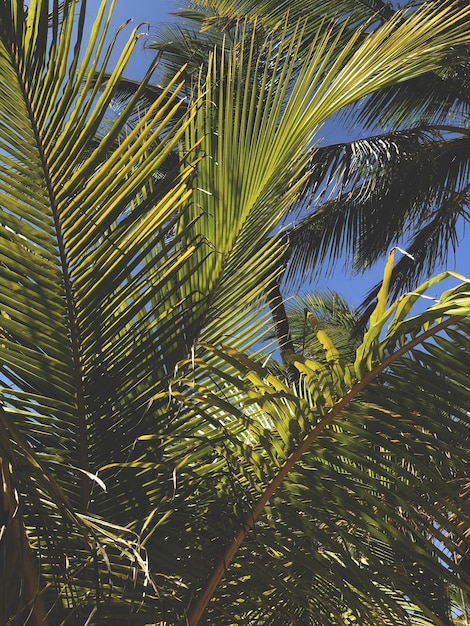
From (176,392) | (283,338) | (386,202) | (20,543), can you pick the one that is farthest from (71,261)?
(386,202)

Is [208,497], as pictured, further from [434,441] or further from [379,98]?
[379,98]

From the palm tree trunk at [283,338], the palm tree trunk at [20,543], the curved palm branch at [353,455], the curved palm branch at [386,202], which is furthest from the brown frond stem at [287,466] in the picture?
the curved palm branch at [386,202]

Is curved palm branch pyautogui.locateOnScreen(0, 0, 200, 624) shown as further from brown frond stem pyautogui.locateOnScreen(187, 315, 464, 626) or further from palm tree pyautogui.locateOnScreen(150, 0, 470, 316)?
palm tree pyautogui.locateOnScreen(150, 0, 470, 316)

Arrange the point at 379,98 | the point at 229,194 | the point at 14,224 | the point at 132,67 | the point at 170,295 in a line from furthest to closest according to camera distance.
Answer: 1. the point at 132,67
2. the point at 379,98
3. the point at 229,194
4. the point at 170,295
5. the point at 14,224

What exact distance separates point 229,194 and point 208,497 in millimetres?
596

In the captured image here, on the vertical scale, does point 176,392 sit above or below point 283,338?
above

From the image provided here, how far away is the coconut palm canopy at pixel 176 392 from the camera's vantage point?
41.5 inches

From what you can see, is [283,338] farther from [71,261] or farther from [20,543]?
[20,543]

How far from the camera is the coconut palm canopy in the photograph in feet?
3.46

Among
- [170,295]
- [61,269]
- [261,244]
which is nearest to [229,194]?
[261,244]

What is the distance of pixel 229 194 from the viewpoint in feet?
4.63

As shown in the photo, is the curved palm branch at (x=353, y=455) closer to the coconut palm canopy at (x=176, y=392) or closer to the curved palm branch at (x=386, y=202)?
the coconut palm canopy at (x=176, y=392)

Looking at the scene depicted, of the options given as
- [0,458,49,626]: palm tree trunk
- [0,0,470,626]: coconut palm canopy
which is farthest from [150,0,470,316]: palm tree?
[0,458,49,626]: palm tree trunk

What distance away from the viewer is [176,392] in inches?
43.6
